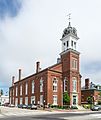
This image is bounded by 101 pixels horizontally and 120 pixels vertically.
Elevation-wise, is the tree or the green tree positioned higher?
the tree

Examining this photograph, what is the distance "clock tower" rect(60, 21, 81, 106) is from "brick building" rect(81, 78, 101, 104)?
2008 centimetres

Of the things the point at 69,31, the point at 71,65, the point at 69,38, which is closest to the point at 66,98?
the point at 71,65

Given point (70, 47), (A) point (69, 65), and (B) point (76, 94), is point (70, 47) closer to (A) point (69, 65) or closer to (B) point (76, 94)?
(A) point (69, 65)

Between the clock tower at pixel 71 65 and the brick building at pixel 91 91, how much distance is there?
20.1 meters

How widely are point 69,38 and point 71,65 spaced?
7.26 m

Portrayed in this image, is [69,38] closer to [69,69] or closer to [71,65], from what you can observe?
[71,65]

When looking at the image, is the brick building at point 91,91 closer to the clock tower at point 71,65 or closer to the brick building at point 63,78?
the clock tower at point 71,65

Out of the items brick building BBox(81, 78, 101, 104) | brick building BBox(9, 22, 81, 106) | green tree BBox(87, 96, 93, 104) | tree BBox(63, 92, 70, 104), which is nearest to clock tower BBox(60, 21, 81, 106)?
brick building BBox(9, 22, 81, 106)

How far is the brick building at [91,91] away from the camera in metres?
88.8

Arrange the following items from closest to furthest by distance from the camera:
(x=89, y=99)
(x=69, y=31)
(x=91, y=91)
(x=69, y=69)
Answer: (x=69, y=69) → (x=69, y=31) → (x=89, y=99) → (x=91, y=91)

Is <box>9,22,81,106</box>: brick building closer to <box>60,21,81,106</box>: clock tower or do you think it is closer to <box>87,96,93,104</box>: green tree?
<box>60,21,81,106</box>: clock tower

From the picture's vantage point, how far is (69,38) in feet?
227

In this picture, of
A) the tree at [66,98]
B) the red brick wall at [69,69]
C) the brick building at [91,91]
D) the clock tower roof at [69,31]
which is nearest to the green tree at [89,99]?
the brick building at [91,91]

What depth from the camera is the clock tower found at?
66.9 metres
